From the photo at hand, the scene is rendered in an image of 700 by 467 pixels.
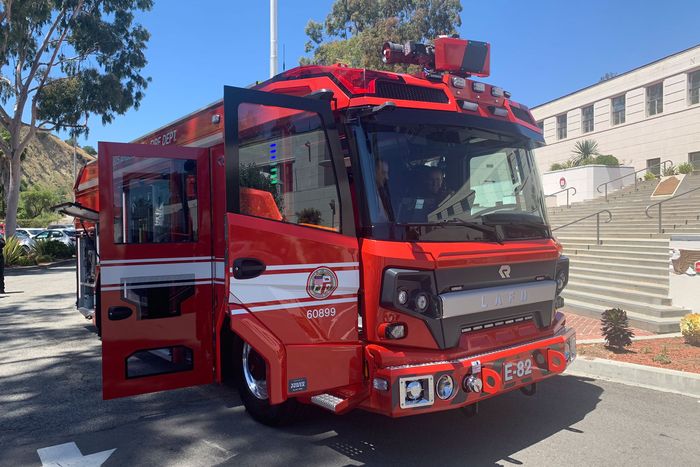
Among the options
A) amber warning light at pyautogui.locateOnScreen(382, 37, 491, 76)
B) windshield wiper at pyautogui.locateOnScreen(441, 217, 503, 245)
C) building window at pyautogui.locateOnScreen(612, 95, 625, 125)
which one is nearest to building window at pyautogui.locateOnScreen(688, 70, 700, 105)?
building window at pyautogui.locateOnScreen(612, 95, 625, 125)

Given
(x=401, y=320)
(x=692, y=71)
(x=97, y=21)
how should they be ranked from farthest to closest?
(x=692, y=71) → (x=97, y=21) → (x=401, y=320)

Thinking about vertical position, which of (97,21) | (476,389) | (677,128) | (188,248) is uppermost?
(97,21)

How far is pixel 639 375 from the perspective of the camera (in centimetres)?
596

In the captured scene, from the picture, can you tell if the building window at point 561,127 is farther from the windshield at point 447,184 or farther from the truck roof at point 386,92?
the windshield at point 447,184

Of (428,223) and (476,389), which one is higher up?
(428,223)

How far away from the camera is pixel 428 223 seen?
3.79m

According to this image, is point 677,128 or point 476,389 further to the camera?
point 677,128

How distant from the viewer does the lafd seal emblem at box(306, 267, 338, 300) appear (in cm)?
373

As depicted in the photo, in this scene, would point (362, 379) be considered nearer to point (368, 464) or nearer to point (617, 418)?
point (368, 464)

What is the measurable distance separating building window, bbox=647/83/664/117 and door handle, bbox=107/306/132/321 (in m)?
34.0

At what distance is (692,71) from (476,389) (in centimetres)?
3216

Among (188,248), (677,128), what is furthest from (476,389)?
(677,128)

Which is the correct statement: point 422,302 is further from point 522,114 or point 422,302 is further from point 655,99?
point 655,99

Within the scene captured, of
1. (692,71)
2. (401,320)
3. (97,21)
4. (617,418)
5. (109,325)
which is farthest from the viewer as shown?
(692,71)
